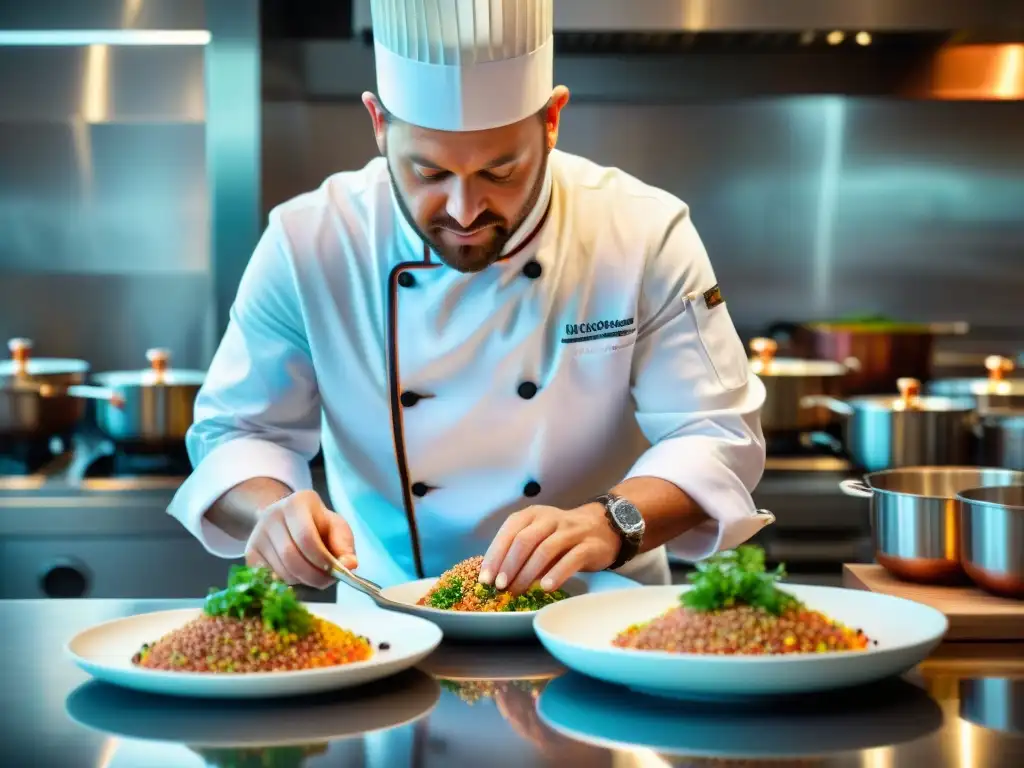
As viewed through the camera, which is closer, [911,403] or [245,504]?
[245,504]

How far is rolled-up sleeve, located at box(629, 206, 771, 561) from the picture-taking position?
6.81ft

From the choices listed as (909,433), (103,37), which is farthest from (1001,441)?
(103,37)

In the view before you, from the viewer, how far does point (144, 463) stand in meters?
3.55

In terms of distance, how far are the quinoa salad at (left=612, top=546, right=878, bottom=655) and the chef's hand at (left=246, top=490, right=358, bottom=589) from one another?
0.45m

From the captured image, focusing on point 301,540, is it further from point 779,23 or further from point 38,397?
point 779,23

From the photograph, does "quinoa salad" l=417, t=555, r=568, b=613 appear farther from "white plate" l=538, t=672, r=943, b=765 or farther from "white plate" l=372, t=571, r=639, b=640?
"white plate" l=538, t=672, r=943, b=765

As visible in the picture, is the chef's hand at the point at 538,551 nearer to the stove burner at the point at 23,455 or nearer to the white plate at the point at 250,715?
the white plate at the point at 250,715

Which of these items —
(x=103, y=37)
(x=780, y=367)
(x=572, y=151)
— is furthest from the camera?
(x=572, y=151)

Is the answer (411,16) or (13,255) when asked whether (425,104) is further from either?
(13,255)

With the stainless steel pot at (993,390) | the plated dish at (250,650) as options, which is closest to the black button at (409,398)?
the plated dish at (250,650)

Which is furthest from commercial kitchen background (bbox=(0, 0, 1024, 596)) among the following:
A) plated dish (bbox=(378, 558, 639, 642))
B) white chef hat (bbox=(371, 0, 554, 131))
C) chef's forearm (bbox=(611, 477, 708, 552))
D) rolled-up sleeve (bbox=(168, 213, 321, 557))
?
plated dish (bbox=(378, 558, 639, 642))

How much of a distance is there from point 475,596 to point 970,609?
0.62 meters

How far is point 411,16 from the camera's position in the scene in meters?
2.02

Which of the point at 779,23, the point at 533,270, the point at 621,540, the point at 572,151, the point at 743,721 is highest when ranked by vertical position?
the point at 779,23
